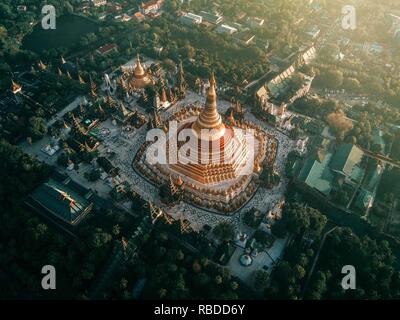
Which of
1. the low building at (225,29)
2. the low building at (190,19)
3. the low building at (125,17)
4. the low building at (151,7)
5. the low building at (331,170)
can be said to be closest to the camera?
the low building at (331,170)

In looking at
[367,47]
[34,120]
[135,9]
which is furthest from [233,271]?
[135,9]

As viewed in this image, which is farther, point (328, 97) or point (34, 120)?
point (328, 97)

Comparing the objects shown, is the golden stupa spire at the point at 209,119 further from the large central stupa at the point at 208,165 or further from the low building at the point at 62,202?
the low building at the point at 62,202

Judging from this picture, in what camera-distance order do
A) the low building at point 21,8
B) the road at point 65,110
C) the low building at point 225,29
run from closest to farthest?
1. the road at point 65,110
2. the low building at point 225,29
3. the low building at point 21,8

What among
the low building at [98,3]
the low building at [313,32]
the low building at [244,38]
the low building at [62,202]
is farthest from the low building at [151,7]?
the low building at [62,202]

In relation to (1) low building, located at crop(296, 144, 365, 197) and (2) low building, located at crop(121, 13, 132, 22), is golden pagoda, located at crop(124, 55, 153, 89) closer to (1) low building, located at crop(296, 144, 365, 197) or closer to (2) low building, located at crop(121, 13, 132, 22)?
(2) low building, located at crop(121, 13, 132, 22)

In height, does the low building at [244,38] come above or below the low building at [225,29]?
below

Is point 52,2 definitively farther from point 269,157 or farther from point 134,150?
point 269,157

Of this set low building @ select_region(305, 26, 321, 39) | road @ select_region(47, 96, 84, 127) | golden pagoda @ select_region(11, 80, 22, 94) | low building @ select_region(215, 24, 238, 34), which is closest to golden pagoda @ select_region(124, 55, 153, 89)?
road @ select_region(47, 96, 84, 127)

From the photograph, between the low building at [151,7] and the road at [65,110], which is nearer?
the road at [65,110]
